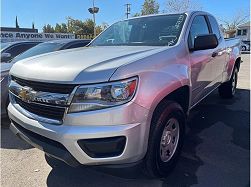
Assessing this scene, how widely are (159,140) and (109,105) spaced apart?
71 cm

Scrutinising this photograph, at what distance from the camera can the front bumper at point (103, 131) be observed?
7.32ft

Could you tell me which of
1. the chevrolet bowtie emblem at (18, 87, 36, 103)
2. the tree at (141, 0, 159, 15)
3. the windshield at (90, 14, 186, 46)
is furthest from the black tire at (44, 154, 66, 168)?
the tree at (141, 0, 159, 15)

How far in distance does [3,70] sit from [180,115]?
3.15 metres

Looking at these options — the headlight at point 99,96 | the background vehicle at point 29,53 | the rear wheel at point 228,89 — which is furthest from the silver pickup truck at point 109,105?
the rear wheel at point 228,89

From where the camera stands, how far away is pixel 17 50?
24.5 feet

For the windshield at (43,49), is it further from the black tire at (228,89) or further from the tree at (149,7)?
the tree at (149,7)

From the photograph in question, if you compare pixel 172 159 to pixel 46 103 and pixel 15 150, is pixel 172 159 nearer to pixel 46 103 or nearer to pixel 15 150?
pixel 46 103

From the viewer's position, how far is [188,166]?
3205 millimetres

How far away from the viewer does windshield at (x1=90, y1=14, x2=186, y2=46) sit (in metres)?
3.46

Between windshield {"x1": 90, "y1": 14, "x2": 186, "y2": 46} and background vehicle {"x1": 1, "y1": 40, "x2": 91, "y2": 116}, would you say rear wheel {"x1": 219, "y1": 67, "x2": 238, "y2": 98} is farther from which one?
background vehicle {"x1": 1, "y1": 40, "x2": 91, "y2": 116}

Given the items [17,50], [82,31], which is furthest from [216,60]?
[82,31]

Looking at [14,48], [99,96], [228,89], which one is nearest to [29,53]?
→ [14,48]

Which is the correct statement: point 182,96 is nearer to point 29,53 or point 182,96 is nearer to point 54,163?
point 54,163

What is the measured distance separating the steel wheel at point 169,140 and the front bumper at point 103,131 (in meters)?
0.53
